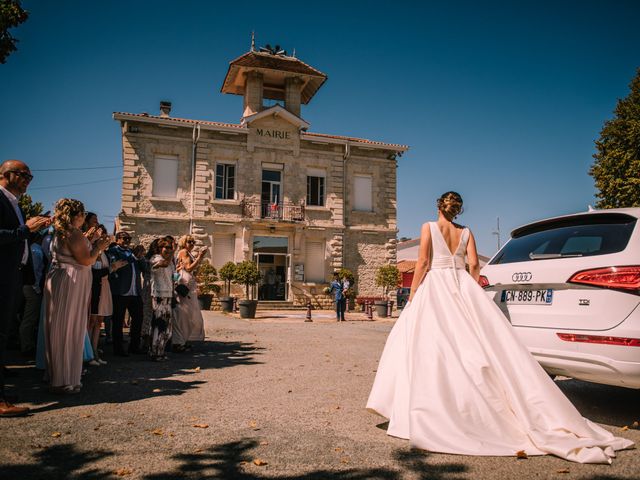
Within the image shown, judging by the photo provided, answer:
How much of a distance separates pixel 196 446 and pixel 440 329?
1.99 metres

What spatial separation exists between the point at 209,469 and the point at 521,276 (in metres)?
3.21

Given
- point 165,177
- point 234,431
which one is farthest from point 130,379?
point 165,177

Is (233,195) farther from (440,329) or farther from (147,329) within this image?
(440,329)

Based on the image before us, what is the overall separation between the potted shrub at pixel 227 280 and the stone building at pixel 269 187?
1548 mm

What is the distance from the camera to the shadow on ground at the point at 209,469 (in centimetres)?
280

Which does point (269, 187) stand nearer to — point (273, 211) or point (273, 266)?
point (273, 211)

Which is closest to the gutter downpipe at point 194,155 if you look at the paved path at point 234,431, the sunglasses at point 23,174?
the paved path at point 234,431

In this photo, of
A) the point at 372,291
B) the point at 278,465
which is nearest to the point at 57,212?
the point at 278,465

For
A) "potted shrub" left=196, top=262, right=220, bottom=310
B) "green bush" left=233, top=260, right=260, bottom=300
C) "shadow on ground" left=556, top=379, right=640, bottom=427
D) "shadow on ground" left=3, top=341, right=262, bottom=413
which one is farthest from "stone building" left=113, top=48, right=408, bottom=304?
"shadow on ground" left=556, top=379, right=640, bottom=427

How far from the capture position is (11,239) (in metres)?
3.96

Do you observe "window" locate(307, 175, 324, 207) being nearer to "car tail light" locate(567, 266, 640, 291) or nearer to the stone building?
the stone building

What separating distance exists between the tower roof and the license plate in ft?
74.1

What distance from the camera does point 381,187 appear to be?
26.3 metres

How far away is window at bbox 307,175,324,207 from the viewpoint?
83.3 ft
